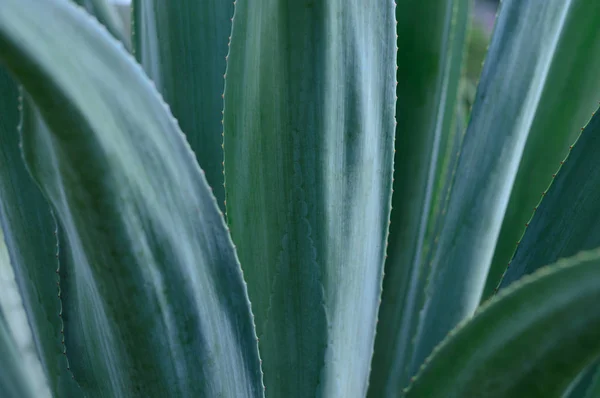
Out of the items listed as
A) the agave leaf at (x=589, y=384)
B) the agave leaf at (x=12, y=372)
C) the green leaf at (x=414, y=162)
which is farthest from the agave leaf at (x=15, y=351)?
the agave leaf at (x=589, y=384)

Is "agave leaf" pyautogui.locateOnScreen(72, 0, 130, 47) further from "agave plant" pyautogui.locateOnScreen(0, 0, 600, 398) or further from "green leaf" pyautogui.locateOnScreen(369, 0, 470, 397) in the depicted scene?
"green leaf" pyautogui.locateOnScreen(369, 0, 470, 397)

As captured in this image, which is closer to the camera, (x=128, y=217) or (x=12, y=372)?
(x=128, y=217)

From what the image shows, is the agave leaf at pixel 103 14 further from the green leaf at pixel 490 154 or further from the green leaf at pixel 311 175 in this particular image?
the green leaf at pixel 490 154

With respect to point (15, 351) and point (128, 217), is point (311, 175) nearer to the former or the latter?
point (128, 217)

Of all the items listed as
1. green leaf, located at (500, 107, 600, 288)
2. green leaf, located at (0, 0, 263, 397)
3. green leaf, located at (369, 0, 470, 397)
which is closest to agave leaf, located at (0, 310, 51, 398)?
green leaf, located at (0, 0, 263, 397)

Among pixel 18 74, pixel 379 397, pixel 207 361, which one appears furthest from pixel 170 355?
pixel 379 397

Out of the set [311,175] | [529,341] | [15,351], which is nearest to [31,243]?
[15,351]

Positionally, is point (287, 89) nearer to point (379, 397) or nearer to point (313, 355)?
point (313, 355)

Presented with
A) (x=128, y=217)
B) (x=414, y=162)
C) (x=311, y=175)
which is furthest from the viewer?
(x=414, y=162)
